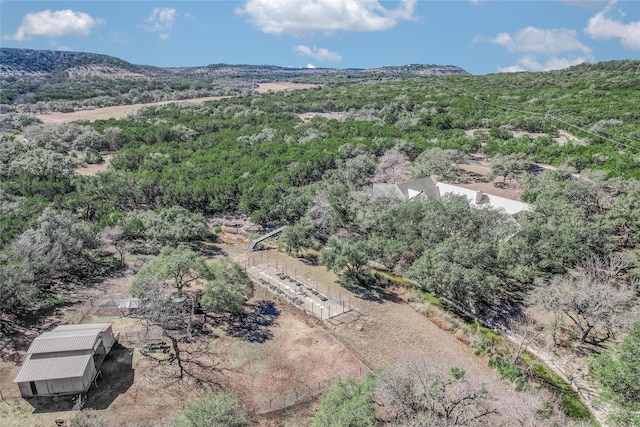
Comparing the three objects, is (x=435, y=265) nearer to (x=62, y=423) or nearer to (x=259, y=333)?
(x=259, y=333)

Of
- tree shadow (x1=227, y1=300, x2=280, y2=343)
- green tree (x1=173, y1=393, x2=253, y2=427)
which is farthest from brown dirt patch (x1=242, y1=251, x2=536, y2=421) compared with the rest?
green tree (x1=173, y1=393, x2=253, y2=427)

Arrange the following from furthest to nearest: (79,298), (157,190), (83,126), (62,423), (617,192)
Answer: (83,126), (157,190), (617,192), (79,298), (62,423)

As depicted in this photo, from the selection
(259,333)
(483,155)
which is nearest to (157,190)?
(259,333)

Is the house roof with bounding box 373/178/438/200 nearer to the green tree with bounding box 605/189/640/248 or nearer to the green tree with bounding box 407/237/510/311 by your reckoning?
the green tree with bounding box 407/237/510/311

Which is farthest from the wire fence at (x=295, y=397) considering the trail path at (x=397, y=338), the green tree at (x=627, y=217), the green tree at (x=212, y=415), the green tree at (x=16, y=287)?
the green tree at (x=627, y=217)

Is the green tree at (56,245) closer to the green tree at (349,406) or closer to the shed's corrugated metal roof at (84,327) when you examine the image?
the shed's corrugated metal roof at (84,327)

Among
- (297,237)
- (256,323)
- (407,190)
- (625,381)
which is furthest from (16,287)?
(407,190)

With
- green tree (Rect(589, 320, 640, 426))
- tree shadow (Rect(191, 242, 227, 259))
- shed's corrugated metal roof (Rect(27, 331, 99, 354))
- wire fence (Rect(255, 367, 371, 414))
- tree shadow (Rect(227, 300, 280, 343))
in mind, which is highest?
green tree (Rect(589, 320, 640, 426))
